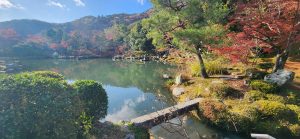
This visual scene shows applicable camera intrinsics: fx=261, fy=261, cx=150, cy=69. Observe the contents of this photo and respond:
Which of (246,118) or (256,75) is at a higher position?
(256,75)

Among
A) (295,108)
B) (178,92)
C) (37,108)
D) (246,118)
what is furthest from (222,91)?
(37,108)

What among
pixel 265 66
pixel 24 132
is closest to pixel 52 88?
pixel 24 132

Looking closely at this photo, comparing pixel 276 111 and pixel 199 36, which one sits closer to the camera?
pixel 276 111

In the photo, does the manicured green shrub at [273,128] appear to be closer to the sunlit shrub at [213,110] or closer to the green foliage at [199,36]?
A: the sunlit shrub at [213,110]

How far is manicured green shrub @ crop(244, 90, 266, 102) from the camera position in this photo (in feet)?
37.5

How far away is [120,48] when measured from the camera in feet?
179

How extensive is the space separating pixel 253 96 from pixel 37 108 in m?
9.04

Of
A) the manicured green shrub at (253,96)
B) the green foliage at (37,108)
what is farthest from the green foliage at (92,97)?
the manicured green shrub at (253,96)

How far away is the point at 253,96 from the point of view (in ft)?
37.8

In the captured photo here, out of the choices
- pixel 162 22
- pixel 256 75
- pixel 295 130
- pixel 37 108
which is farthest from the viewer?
pixel 162 22

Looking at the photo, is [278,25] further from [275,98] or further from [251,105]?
[251,105]

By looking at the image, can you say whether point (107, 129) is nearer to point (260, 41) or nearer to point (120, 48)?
point (260, 41)

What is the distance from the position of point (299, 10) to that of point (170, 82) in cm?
895

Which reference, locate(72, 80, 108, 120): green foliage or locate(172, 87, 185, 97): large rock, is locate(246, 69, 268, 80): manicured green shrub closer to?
locate(172, 87, 185, 97): large rock
